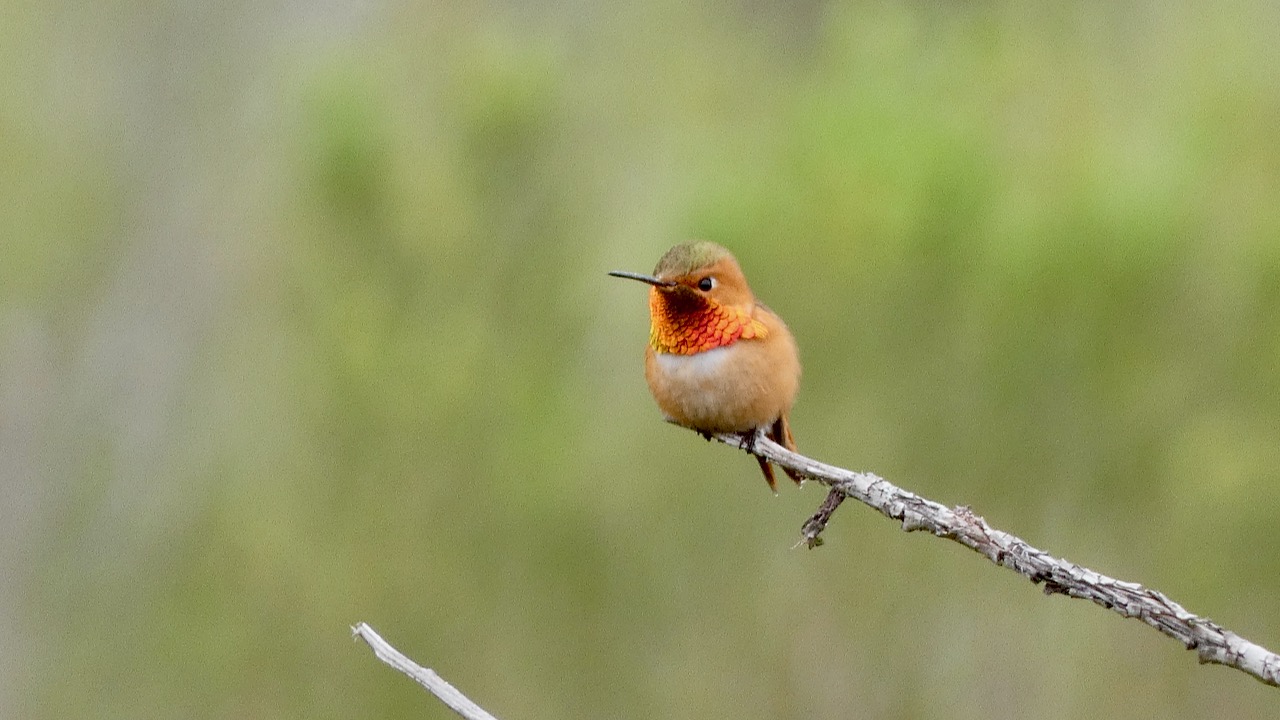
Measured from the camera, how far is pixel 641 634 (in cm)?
586

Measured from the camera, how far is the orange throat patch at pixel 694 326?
2.89 m

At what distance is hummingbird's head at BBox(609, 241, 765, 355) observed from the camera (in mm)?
2848

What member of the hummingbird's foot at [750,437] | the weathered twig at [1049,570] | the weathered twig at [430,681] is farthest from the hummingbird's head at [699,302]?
the weathered twig at [430,681]

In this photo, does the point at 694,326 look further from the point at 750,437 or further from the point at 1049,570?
the point at 1049,570

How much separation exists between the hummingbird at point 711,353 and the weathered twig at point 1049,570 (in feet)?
2.28

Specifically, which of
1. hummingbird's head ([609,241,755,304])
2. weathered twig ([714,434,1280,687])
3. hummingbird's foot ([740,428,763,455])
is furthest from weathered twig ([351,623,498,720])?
hummingbird's head ([609,241,755,304])

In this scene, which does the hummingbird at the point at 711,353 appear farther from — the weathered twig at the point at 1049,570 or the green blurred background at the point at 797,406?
the green blurred background at the point at 797,406

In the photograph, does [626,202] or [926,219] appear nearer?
[926,219]

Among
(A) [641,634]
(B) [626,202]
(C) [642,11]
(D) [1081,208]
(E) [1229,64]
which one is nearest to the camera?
(D) [1081,208]

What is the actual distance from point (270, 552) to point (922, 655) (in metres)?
2.81

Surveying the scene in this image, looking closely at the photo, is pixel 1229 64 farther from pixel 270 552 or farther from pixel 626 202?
pixel 270 552

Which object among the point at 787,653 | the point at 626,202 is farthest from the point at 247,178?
the point at 787,653

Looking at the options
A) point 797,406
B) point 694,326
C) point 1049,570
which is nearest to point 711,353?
point 694,326

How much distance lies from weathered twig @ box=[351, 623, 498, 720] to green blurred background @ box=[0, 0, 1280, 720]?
3385mm
